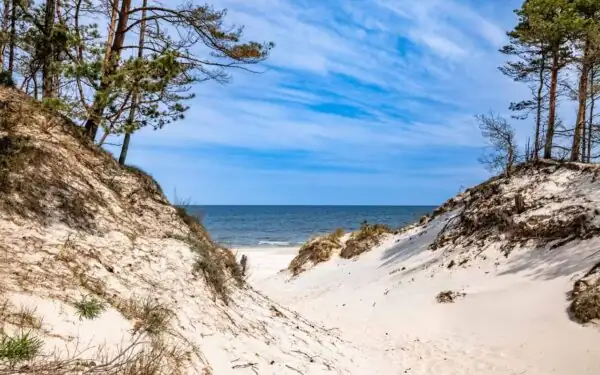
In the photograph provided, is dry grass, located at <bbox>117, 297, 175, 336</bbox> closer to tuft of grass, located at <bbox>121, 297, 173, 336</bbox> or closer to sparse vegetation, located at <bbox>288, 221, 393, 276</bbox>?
tuft of grass, located at <bbox>121, 297, 173, 336</bbox>

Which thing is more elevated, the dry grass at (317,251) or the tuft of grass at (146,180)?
the tuft of grass at (146,180)

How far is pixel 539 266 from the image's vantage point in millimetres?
10977

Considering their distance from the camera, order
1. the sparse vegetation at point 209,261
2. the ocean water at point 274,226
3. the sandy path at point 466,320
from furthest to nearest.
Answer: the ocean water at point 274,226 → the sandy path at point 466,320 → the sparse vegetation at point 209,261

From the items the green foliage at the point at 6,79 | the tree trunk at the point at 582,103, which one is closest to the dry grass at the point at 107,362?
the green foliage at the point at 6,79

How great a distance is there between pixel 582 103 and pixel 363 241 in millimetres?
11525

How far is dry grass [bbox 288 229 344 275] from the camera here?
22922mm

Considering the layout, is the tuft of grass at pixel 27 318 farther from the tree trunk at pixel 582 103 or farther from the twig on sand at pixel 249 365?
A: the tree trunk at pixel 582 103

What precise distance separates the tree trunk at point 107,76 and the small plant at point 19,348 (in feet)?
14.1

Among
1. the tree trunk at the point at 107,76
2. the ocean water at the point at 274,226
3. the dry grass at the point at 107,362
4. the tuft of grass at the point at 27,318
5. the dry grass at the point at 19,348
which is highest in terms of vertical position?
the tree trunk at the point at 107,76

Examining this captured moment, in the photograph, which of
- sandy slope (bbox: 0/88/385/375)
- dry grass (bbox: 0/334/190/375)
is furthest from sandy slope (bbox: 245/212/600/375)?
dry grass (bbox: 0/334/190/375)

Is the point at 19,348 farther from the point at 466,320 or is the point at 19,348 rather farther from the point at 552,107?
the point at 552,107

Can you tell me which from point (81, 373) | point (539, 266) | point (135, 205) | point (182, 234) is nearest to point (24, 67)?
point (135, 205)

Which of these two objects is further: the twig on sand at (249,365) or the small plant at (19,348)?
the twig on sand at (249,365)

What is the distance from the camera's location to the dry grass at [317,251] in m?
22.9
